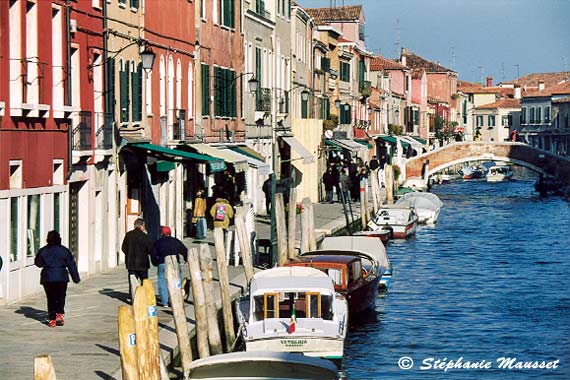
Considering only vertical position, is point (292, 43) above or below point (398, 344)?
above

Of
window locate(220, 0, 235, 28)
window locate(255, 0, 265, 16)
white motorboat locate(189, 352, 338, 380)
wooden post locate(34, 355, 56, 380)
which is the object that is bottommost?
white motorboat locate(189, 352, 338, 380)

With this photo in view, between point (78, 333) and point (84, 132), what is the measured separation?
789cm

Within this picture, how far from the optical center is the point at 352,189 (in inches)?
2429

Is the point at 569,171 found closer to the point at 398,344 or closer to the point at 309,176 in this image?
the point at 309,176

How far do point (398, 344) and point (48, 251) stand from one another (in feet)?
25.2

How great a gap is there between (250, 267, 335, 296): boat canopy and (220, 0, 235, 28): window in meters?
21.2

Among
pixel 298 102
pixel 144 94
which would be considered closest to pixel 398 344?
pixel 144 94

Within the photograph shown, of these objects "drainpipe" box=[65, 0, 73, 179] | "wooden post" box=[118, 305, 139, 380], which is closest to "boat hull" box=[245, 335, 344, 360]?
"wooden post" box=[118, 305, 139, 380]

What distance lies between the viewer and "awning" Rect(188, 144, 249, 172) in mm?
38281

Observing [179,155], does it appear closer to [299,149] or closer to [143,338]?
[143,338]

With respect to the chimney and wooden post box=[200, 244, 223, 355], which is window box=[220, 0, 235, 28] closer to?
wooden post box=[200, 244, 223, 355]

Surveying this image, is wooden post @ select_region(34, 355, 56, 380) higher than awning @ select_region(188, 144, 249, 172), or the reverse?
awning @ select_region(188, 144, 249, 172)

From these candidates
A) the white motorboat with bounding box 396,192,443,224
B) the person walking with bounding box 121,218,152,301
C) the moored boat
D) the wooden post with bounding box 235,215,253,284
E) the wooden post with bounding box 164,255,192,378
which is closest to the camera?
the wooden post with bounding box 164,255,192,378

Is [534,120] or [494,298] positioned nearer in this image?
[494,298]
